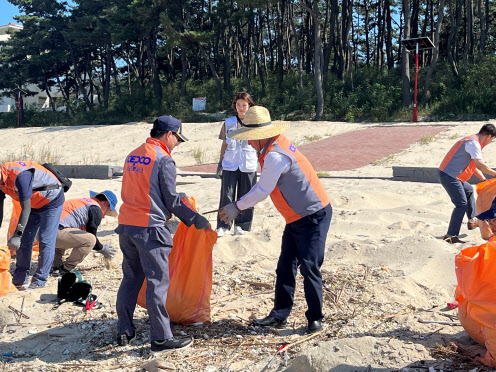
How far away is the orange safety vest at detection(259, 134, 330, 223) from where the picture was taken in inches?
146

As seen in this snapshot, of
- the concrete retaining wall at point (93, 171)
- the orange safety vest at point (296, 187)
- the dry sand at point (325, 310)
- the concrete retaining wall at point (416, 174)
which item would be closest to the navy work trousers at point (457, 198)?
the dry sand at point (325, 310)

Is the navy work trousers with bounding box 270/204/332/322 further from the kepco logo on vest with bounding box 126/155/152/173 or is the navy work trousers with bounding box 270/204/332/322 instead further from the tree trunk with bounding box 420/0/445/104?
the tree trunk with bounding box 420/0/445/104

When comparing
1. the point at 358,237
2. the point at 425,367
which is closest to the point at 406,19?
the point at 358,237

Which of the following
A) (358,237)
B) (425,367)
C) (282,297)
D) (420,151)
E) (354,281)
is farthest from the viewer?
(420,151)

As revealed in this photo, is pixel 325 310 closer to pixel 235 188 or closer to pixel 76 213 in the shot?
pixel 235 188

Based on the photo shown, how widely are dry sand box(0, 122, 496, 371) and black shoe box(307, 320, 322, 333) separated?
0.22 ft

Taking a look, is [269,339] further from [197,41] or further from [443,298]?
[197,41]

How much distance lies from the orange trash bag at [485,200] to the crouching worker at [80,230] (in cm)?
347

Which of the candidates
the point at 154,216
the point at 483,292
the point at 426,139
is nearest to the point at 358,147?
the point at 426,139

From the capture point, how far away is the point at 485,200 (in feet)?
12.6

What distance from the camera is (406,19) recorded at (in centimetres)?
2416

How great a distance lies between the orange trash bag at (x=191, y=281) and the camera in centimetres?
402

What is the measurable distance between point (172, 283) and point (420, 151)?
438 inches

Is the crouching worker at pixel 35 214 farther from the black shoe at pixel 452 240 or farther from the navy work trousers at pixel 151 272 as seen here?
the black shoe at pixel 452 240
